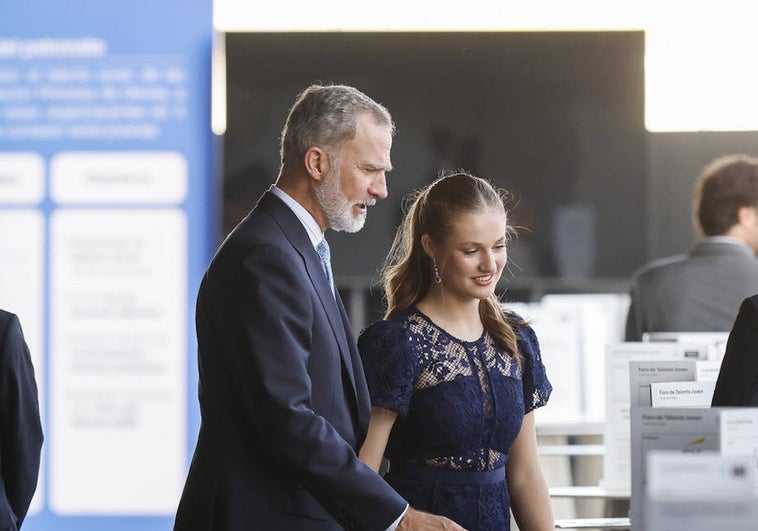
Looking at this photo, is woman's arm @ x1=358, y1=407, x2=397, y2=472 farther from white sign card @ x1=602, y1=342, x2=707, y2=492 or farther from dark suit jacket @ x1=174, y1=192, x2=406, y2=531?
white sign card @ x1=602, y1=342, x2=707, y2=492

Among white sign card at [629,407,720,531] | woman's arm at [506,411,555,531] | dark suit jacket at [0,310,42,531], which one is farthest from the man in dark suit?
dark suit jacket at [0,310,42,531]

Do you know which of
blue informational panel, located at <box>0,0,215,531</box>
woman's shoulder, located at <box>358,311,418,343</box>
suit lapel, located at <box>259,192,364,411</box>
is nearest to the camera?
suit lapel, located at <box>259,192,364,411</box>

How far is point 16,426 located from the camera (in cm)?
283

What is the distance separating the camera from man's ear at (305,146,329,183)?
6.93 feet

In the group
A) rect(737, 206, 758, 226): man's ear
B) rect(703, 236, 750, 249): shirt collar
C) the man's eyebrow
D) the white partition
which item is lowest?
the white partition

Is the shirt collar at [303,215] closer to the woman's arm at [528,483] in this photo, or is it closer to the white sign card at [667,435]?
the woman's arm at [528,483]

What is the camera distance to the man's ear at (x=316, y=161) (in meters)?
2.11

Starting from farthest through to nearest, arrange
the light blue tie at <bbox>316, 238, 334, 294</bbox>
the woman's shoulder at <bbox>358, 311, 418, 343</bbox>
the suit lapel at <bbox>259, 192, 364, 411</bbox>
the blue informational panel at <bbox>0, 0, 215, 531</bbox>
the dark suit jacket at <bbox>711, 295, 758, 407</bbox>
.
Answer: the blue informational panel at <bbox>0, 0, 215, 531</bbox> < the woman's shoulder at <bbox>358, 311, 418, 343</bbox> < the light blue tie at <bbox>316, 238, 334, 294</bbox> < the suit lapel at <bbox>259, 192, 364, 411</bbox> < the dark suit jacket at <bbox>711, 295, 758, 407</bbox>

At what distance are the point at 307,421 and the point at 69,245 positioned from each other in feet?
11.5

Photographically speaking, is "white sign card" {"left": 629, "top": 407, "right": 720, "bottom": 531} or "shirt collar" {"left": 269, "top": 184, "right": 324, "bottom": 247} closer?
"white sign card" {"left": 629, "top": 407, "right": 720, "bottom": 531}

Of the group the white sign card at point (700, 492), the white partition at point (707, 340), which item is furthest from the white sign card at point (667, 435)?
the white partition at point (707, 340)

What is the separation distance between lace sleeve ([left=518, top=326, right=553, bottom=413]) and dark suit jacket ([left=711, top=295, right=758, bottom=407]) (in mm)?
474

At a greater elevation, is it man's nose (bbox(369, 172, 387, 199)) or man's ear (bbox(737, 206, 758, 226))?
man's ear (bbox(737, 206, 758, 226))

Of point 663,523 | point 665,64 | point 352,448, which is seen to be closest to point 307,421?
point 352,448
